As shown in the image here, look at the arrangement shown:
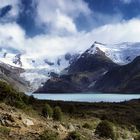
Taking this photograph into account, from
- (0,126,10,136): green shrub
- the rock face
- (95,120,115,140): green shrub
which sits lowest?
(95,120,115,140): green shrub

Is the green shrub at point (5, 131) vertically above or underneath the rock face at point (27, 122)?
above

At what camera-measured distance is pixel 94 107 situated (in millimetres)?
124688

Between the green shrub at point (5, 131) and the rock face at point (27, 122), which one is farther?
the rock face at point (27, 122)

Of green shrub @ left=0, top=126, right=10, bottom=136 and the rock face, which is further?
the rock face

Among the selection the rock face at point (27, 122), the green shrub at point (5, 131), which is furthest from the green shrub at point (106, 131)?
the green shrub at point (5, 131)

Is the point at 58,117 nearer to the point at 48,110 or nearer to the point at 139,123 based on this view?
the point at 48,110

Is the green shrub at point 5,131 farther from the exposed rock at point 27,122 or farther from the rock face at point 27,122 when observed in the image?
the rock face at point 27,122

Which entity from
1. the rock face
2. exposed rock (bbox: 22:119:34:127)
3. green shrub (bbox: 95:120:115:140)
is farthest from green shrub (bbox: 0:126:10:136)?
green shrub (bbox: 95:120:115:140)

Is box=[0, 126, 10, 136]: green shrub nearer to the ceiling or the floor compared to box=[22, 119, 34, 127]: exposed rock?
nearer to the ceiling

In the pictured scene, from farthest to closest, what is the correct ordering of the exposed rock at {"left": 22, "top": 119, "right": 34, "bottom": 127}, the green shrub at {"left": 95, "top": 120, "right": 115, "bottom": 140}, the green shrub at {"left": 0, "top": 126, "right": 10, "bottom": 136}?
the green shrub at {"left": 95, "top": 120, "right": 115, "bottom": 140} → the exposed rock at {"left": 22, "top": 119, "right": 34, "bottom": 127} → the green shrub at {"left": 0, "top": 126, "right": 10, "bottom": 136}

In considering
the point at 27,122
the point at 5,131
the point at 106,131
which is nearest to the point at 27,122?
the point at 27,122

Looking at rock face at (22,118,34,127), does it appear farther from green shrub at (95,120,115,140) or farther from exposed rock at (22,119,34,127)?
green shrub at (95,120,115,140)

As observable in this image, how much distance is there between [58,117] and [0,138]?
23.6 metres

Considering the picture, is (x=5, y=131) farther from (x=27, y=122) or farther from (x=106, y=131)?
(x=106, y=131)
